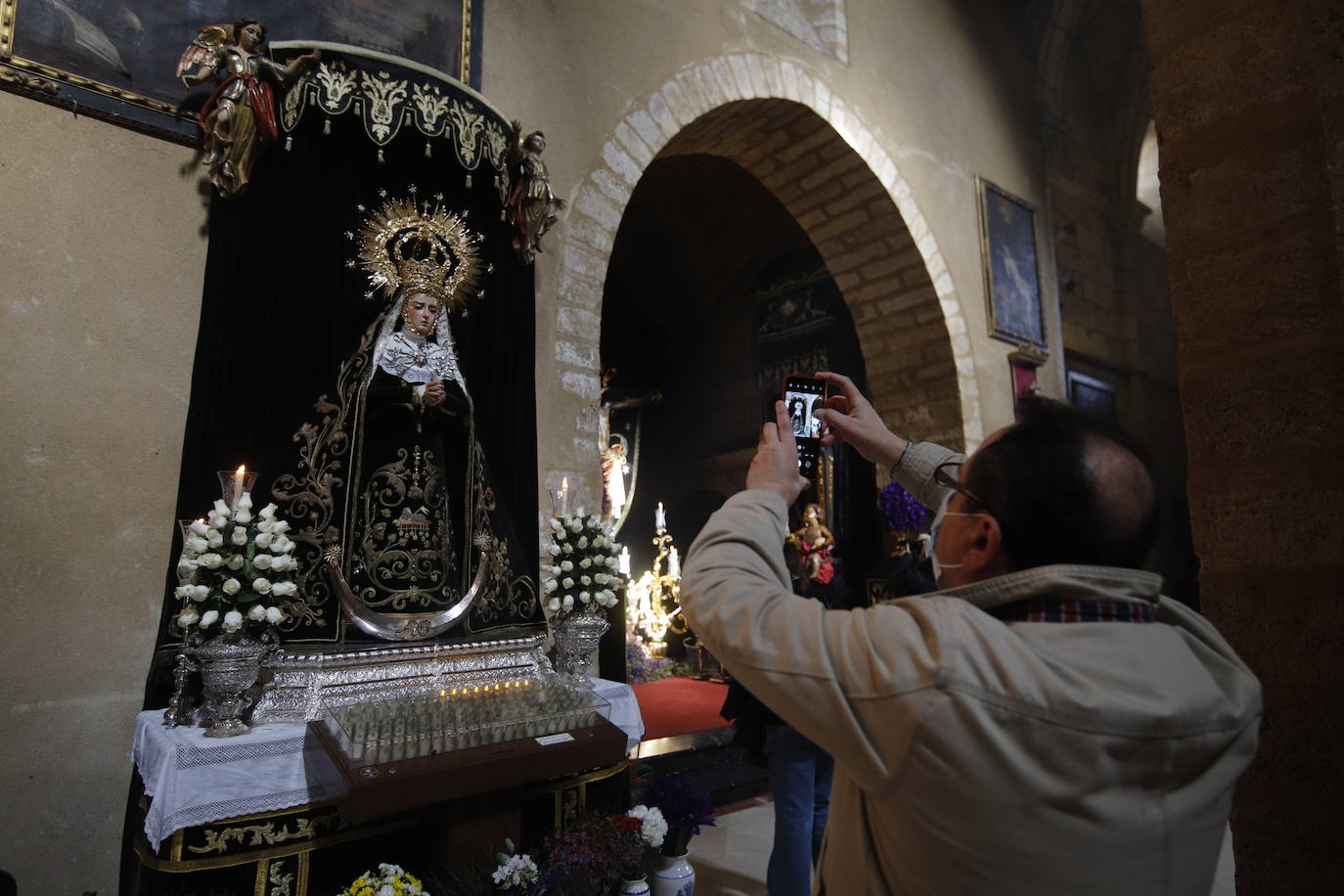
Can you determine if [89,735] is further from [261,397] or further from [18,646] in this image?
[261,397]

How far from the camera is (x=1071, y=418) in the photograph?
1030 millimetres

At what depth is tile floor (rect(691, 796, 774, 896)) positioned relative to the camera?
3.65 metres

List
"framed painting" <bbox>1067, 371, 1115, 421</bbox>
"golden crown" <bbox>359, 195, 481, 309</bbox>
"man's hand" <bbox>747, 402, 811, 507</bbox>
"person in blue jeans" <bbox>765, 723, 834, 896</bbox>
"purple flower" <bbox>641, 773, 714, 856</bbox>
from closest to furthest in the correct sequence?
"man's hand" <bbox>747, 402, 811, 507</bbox> → "person in blue jeans" <bbox>765, 723, 834, 896</bbox> → "purple flower" <bbox>641, 773, 714, 856</bbox> → "golden crown" <bbox>359, 195, 481, 309</bbox> → "framed painting" <bbox>1067, 371, 1115, 421</bbox>

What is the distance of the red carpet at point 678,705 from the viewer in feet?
20.6

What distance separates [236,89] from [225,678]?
2.42 meters

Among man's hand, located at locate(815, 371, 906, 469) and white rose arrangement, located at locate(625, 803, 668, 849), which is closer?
man's hand, located at locate(815, 371, 906, 469)

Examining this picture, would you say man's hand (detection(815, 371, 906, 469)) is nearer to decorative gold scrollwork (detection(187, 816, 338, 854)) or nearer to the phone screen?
the phone screen

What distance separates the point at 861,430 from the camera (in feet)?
5.12

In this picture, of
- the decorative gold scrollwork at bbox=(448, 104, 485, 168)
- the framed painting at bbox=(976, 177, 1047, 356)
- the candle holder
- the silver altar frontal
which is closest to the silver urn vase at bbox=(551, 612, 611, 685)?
the silver altar frontal

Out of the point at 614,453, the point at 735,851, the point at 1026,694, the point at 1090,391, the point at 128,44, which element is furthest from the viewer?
the point at 1090,391

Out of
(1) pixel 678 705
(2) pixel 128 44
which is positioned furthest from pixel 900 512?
(2) pixel 128 44

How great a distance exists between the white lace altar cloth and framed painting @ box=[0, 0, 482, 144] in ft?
8.48

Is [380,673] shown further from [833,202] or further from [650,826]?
[833,202]

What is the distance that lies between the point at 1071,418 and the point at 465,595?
3.03m
